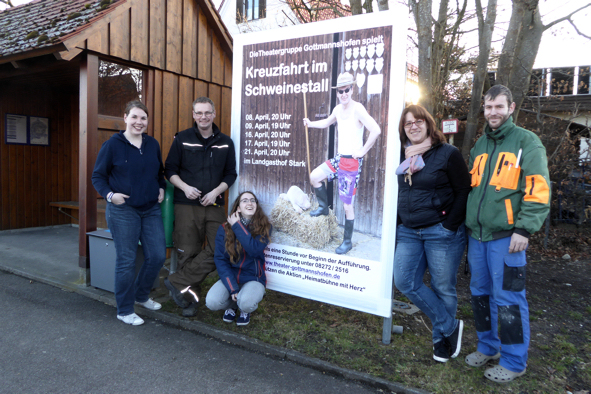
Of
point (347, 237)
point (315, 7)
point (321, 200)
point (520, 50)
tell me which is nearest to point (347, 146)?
point (321, 200)

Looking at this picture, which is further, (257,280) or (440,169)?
(257,280)

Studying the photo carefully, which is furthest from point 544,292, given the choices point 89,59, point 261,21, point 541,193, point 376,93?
point 261,21

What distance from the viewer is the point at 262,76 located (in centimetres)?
414

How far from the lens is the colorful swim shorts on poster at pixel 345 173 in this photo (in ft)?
11.7

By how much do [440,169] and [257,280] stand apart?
1.93 metres

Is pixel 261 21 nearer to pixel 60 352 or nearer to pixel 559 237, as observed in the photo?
pixel 559 237

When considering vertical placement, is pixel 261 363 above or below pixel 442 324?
below

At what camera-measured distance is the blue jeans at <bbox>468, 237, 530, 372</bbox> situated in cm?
279

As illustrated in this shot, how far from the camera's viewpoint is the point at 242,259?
383 centimetres

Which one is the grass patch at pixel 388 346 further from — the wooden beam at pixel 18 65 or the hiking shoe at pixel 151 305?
the wooden beam at pixel 18 65

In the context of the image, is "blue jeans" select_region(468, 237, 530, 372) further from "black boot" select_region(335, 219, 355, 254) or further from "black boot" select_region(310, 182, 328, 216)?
"black boot" select_region(310, 182, 328, 216)

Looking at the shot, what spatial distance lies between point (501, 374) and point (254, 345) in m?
1.93

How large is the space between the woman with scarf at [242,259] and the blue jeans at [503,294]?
1822 mm

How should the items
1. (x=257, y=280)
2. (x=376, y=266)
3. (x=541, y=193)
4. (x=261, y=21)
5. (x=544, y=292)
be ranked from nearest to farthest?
1. (x=541, y=193)
2. (x=376, y=266)
3. (x=257, y=280)
4. (x=544, y=292)
5. (x=261, y=21)
